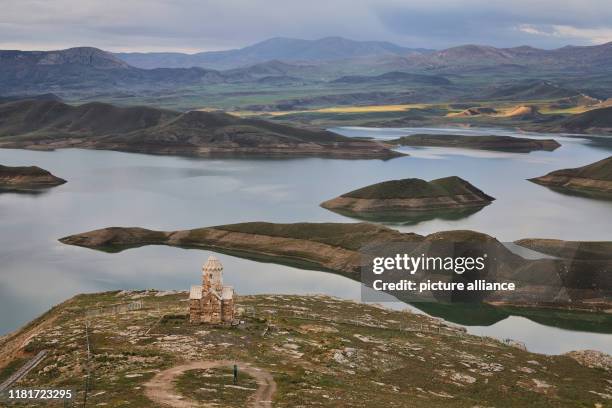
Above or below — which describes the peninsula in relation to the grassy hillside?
below

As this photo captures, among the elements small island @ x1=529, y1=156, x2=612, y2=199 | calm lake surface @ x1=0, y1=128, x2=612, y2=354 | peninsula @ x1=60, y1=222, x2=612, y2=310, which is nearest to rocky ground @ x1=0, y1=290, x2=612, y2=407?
calm lake surface @ x1=0, y1=128, x2=612, y2=354

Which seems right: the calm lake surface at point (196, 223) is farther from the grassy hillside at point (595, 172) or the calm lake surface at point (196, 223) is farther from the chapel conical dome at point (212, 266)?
the chapel conical dome at point (212, 266)

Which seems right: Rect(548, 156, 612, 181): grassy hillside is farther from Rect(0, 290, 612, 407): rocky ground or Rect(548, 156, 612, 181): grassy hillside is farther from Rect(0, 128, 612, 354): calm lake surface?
Rect(0, 290, 612, 407): rocky ground

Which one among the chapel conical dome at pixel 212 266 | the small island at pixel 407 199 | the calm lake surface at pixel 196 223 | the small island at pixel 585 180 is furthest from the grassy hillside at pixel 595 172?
the chapel conical dome at pixel 212 266

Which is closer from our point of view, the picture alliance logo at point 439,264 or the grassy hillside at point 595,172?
the picture alliance logo at point 439,264

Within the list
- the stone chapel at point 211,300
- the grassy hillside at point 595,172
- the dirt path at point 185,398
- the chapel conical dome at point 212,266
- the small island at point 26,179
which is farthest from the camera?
the grassy hillside at point 595,172

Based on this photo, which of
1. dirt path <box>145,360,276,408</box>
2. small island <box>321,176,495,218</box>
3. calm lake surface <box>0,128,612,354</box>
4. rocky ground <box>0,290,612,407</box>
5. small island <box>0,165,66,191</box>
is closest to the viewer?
dirt path <box>145,360,276,408</box>

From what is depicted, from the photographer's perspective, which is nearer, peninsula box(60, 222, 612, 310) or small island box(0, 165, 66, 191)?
peninsula box(60, 222, 612, 310)
